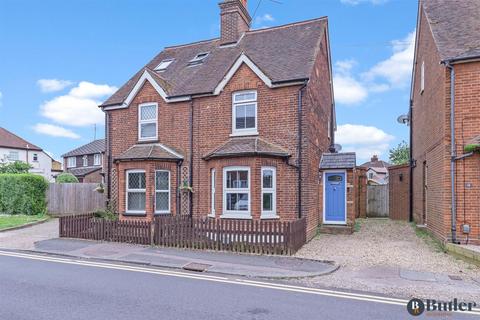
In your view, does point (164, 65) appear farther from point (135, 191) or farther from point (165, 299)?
point (165, 299)

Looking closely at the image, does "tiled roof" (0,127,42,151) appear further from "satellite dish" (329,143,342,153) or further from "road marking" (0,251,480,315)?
"satellite dish" (329,143,342,153)

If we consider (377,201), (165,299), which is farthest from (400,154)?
(165,299)

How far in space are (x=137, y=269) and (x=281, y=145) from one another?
6.74 meters

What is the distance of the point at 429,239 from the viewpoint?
12695 millimetres

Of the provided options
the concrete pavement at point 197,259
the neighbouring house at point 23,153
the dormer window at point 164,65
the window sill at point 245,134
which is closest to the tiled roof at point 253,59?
the dormer window at point 164,65

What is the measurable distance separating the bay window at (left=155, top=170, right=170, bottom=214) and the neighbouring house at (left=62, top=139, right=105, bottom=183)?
1161 inches

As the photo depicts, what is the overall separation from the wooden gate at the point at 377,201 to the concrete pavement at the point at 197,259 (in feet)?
45.9

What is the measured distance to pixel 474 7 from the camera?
12781 mm

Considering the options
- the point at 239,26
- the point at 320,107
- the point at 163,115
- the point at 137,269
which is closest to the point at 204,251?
the point at 137,269

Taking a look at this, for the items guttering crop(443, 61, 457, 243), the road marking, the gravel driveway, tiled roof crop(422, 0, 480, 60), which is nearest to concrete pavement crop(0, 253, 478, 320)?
the road marking

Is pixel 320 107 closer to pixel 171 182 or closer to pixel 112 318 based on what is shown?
pixel 171 182

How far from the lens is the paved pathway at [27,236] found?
11880 mm

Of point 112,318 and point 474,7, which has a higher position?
point 474,7

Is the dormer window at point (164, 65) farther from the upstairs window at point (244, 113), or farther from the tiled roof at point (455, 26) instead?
the tiled roof at point (455, 26)
